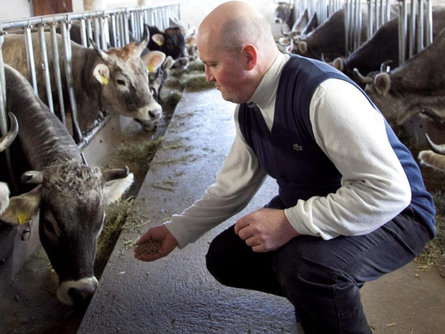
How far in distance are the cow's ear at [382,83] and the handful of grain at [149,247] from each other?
4.39 m

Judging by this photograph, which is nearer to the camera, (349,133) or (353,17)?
(349,133)

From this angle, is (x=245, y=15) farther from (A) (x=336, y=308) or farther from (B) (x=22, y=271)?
(B) (x=22, y=271)

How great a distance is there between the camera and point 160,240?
2.33 m

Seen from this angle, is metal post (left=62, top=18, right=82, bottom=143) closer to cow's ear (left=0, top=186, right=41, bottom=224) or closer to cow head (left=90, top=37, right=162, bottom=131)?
cow head (left=90, top=37, right=162, bottom=131)

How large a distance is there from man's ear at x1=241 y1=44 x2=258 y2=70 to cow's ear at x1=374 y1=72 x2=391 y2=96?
4402mm

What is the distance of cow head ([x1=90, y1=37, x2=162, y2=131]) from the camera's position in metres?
5.98

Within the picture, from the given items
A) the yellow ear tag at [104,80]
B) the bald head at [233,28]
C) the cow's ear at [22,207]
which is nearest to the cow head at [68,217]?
the cow's ear at [22,207]

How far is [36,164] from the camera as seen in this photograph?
3.47m

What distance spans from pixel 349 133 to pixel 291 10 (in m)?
17.4

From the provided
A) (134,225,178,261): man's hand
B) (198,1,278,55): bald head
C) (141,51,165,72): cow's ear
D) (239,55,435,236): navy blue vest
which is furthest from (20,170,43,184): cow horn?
(141,51,165,72): cow's ear

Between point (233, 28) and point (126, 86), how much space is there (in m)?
4.33

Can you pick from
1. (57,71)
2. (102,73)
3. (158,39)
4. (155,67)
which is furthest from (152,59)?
(158,39)

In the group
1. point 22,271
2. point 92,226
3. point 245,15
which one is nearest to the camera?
point 245,15

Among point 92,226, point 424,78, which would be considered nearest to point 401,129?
point 424,78
